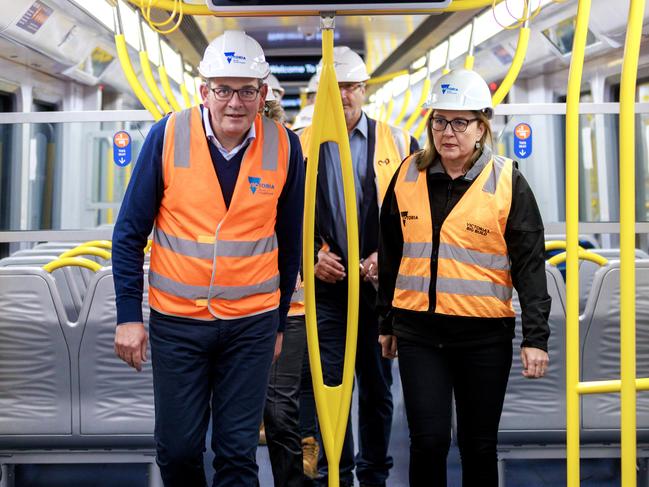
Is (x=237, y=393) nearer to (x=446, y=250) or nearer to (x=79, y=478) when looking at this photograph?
(x=446, y=250)

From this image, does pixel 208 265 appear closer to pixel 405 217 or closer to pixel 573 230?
pixel 405 217

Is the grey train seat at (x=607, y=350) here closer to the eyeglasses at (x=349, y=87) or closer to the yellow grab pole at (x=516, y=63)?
the yellow grab pole at (x=516, y=63)

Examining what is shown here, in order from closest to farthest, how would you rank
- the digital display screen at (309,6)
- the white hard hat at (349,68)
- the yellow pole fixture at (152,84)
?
the digital display screen at (309,6) → the white hard hat at (349,68) → the yellow pole fixture at (152,84)

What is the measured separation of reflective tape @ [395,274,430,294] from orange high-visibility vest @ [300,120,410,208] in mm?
780

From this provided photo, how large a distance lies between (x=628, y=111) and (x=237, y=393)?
59.6 inches

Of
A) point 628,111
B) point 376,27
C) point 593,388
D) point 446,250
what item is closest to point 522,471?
point 446,250

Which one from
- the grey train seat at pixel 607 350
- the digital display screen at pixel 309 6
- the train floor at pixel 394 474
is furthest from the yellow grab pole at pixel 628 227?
the train floor at pixel 394 474

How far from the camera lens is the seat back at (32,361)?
3992mm

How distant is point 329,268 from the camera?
3.69 metres

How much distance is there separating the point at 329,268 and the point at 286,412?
2.14 ft

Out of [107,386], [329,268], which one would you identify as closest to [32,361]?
[107,386]

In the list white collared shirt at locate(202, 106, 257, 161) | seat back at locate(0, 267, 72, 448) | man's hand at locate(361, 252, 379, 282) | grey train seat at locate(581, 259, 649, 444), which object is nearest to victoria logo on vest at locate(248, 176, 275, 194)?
white collared shirt at locate(202, 106, 257, 161)

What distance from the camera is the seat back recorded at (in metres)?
3.99

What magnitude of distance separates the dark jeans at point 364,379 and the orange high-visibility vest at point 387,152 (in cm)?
50
